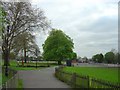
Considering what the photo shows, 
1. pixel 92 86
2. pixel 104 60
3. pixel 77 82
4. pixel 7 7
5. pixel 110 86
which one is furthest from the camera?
pixel 104 60

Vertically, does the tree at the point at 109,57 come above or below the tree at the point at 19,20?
below

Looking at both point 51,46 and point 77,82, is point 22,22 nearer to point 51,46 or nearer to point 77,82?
point 77,82

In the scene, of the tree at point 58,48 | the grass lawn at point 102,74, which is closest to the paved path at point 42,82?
the grass lawn at point 102,74

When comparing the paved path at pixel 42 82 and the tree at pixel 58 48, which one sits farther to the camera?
the tree at pixel 58 48

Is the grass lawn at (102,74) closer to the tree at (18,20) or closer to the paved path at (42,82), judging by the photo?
the paved path at (42,82)

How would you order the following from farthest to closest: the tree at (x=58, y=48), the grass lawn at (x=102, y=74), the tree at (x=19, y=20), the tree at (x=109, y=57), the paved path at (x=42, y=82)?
the tree at (x=109, y=57) → the tree at (x=58, y=48) → the tree at (x=19, y=20) → the grass lawn at (x=102, y=74) → the paved path at (x=42, y=82)

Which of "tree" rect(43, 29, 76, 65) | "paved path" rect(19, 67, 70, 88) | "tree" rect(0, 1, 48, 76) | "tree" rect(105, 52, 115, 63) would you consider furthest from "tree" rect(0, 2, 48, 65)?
"tree" rect(105, 52, 115, 63)

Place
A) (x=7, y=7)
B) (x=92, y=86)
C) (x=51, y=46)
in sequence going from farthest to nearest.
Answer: (x=51, y=46) < (x=7, y=7) < (x=92, y=86)

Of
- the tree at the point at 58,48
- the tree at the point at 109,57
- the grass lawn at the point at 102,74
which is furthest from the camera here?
the tree at the point at 109,57

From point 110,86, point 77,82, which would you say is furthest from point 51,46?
point 110,86

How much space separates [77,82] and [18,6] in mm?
19706

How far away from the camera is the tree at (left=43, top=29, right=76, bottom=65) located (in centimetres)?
10281

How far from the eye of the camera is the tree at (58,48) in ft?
337

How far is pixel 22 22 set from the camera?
3616 cm
